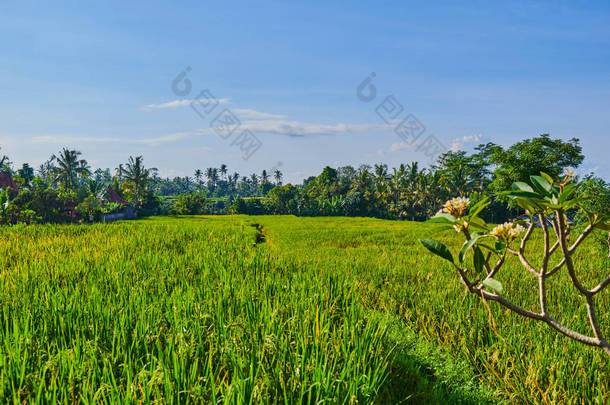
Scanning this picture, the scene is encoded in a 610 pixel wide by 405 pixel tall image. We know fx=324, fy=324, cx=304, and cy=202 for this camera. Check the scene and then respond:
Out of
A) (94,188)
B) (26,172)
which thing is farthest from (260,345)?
(26,172)

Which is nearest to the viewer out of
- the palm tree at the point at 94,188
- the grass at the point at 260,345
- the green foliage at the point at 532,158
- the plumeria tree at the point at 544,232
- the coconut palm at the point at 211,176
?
the plumeria tree at the point at 544,232

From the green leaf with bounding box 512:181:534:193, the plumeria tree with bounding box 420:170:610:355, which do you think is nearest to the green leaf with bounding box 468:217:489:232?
the plumeria tree with bounding box 420:170:610:355

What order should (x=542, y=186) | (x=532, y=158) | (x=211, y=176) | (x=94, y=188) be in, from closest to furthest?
(x=542, y=186), (x=532, y=158), (x=94, y=188), (x=211, y=176)

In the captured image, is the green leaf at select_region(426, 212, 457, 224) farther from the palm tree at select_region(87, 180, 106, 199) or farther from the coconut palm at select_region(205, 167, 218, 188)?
the coconut palm at select_region(205, 167, 218, 188)

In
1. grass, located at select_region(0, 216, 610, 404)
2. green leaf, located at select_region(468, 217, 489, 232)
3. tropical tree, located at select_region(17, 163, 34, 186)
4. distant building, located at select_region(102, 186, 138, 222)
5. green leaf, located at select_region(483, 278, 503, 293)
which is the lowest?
grass, located at select_region(0, 216, 610, 404)

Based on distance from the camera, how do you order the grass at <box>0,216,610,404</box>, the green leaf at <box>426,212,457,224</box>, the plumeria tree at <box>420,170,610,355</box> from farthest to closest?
1. the grass at <box>0,216,610,404</box>
2. the green leaf at <box>426,212,457,224</box>
3. the plumeria tree at <box>420,170,610,355</box>

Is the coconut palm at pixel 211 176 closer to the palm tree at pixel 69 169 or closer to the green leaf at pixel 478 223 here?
the palm tree at pixel 69 169

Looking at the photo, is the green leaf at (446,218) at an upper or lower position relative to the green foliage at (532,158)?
lower

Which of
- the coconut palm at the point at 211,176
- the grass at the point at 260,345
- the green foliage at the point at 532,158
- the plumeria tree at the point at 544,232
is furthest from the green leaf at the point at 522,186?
the coconut palm at the point at 211,176

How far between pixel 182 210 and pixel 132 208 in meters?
4.95

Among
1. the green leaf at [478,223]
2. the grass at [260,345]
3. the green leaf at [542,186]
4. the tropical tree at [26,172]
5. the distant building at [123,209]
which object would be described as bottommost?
the grass at [260,345]

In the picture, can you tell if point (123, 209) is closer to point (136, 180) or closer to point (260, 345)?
point (136, 180)

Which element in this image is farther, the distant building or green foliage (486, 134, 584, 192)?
the distant building

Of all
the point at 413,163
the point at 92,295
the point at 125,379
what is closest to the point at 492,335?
the point at 125,379
